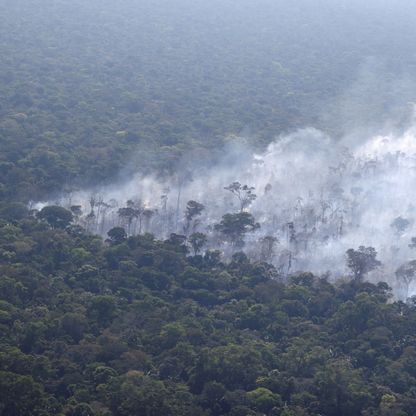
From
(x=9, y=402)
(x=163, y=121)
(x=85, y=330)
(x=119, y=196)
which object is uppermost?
(x=163, y=121)

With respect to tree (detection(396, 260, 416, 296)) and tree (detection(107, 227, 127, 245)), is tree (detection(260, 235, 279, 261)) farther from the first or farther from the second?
tree (detection(107, 227, 127, 245))

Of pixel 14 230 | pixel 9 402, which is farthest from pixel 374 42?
pixel 9 402

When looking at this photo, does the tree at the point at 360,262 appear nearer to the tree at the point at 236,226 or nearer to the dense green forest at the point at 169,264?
the dense green forest at the point at 169,264

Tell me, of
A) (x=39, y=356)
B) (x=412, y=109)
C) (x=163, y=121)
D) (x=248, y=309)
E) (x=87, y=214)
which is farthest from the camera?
(x=412, y=109)

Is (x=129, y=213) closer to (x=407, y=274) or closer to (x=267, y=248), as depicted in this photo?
(x=267, y=248)

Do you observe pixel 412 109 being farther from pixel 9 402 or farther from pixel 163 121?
pixel 9 402

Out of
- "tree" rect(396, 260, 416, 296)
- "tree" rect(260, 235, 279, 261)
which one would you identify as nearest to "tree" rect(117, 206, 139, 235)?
"tree" rect(260, 235, 279, 261)
